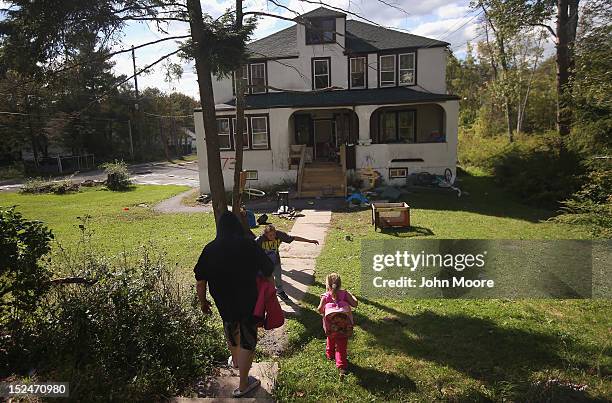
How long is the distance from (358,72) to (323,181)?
6910 millimetres

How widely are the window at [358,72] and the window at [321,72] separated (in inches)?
53.3

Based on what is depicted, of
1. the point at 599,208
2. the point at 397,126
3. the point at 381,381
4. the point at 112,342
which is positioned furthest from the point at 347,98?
the point at 112,342

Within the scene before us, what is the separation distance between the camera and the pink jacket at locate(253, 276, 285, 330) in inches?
162

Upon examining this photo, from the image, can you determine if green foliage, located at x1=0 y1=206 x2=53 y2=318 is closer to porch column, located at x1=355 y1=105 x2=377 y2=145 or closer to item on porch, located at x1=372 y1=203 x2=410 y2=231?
item on porch, located at x1=372 y1=203 x2=410 y2=231

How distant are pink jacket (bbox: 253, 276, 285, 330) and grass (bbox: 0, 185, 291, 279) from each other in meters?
4.32

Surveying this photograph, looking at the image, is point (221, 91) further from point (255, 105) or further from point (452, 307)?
point (452, 307)

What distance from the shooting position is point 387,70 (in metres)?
21.9

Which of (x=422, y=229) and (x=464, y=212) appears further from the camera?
(x=464, y=212)

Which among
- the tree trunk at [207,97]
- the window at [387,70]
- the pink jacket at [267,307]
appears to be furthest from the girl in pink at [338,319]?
the window at [387,70]

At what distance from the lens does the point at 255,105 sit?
842 inches

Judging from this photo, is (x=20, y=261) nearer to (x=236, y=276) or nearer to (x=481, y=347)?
(x=236, y=276)

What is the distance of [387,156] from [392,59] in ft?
18.4

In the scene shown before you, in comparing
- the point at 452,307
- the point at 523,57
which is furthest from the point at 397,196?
the point at 523,57

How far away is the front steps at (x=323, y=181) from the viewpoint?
18906 mm
